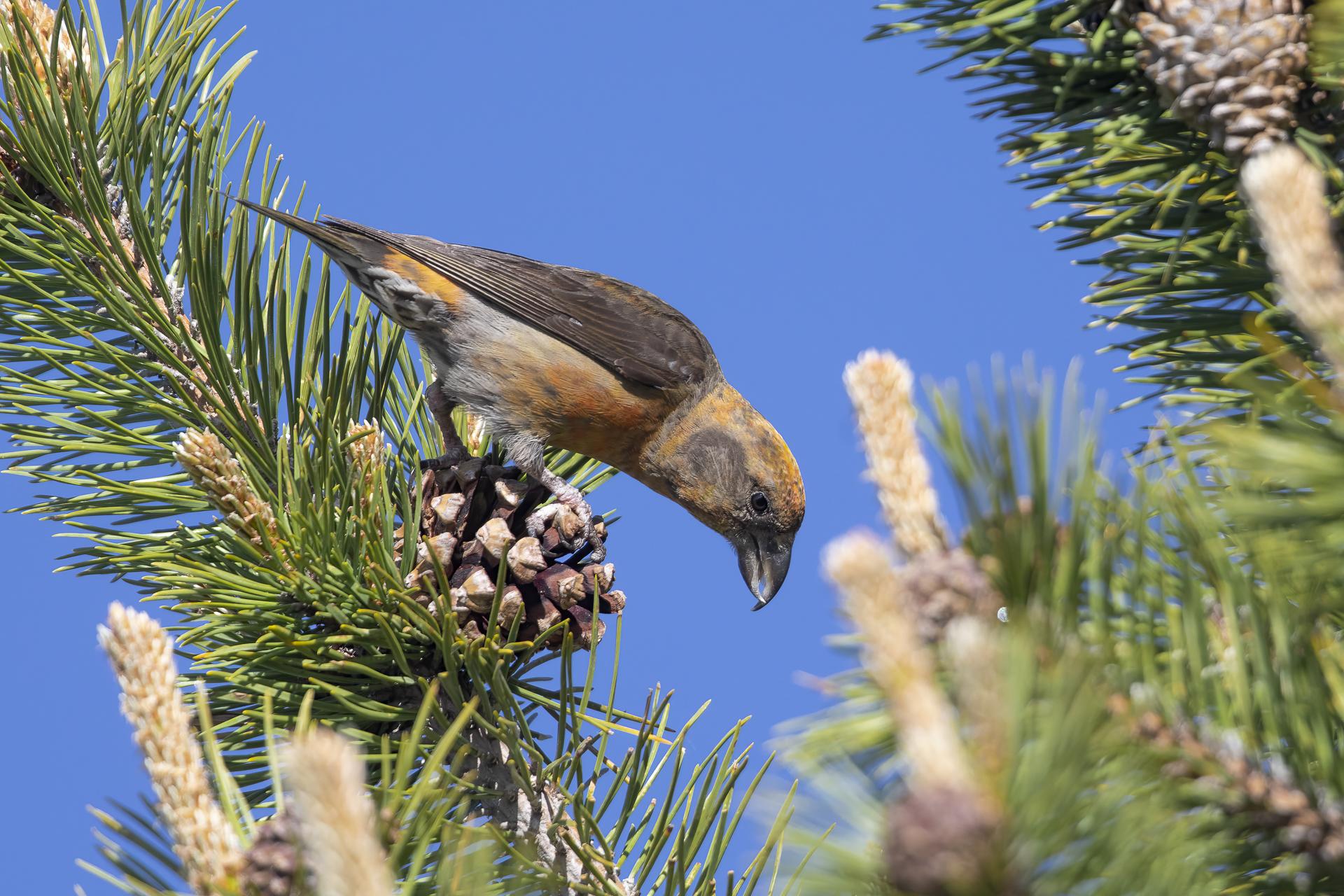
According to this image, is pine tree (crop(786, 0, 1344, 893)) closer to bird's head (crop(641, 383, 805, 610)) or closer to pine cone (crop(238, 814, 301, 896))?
pine cone (crop(238, 814, 301, 896))

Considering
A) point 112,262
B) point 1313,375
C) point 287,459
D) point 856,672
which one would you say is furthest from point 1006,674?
point 112,262

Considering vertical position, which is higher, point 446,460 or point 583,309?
point 583,309

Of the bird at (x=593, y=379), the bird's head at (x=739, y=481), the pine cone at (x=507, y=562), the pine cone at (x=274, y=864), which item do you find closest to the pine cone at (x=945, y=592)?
the pine cone at (x=274, y=864)

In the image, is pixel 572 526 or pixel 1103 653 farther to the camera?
pixel 572 526

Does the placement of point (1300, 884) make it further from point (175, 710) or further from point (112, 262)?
point (112, 262)

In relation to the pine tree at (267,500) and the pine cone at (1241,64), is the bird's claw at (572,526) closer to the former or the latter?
the pine tree at (267,500)

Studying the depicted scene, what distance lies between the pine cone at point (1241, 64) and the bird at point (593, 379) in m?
3.11

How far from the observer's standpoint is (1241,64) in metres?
1.76

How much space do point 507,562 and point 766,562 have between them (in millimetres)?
2912

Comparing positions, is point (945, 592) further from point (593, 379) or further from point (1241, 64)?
point (593, 379)

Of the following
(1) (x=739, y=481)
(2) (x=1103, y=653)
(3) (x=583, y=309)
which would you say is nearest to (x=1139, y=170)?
(2) (x=1103, y=653)

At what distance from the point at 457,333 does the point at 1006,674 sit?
4328 millimetres

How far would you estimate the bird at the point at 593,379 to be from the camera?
193 inches

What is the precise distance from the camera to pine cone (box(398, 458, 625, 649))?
2410 mm
